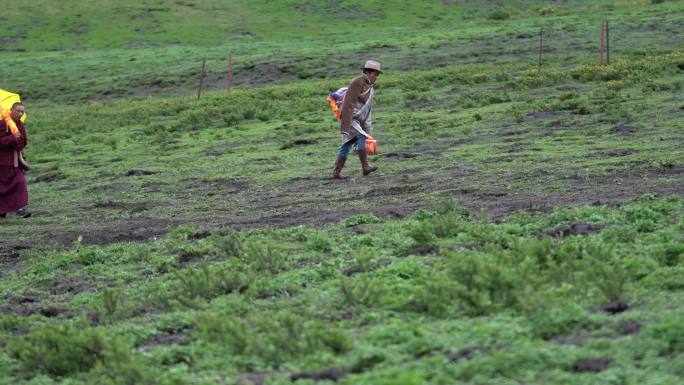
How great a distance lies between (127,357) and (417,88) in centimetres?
2374

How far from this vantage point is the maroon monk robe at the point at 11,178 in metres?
16.5

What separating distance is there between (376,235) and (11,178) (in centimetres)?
759

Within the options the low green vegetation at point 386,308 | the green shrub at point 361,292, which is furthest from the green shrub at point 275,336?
the green shrub at point 361,292

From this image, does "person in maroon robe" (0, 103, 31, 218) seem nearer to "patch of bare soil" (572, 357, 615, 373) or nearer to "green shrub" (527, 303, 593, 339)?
"green shrub" (527, 303, 593, 339)

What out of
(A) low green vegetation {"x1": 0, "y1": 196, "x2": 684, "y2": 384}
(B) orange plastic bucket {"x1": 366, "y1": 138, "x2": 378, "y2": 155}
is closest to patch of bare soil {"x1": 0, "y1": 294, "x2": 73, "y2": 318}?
(A) low green vegetation {"x1": 0, "y1": 196, "x2": 684, "y2": 384}

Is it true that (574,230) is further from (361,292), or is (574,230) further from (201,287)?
(201,287)

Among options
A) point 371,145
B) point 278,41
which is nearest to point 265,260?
point 371,145

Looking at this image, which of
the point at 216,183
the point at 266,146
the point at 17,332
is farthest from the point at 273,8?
the point at 17,332

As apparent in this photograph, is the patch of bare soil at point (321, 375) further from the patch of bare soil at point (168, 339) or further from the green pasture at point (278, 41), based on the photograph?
the green pasture at point (278, 41)

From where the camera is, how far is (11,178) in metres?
16.6

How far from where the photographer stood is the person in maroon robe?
16406 millimetres

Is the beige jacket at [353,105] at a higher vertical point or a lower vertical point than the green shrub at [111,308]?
higher

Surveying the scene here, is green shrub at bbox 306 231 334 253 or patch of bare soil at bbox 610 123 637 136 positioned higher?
green shrub at bbox 306 231 334 253

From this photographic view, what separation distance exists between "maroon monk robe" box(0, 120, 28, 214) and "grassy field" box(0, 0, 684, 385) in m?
0.33
